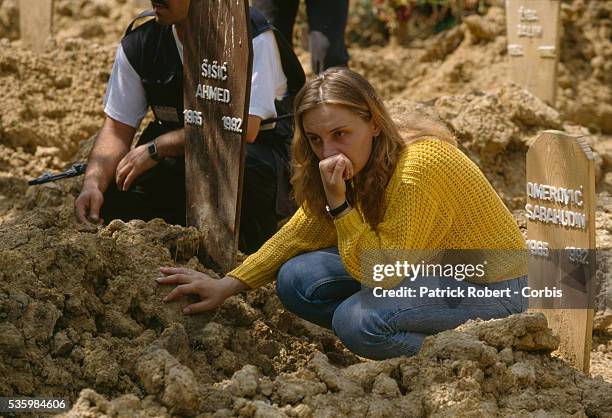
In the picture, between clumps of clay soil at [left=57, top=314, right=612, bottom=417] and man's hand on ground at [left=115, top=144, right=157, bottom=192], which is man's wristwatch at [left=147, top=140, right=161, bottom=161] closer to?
man's hand on ground at [left=115, top=144, right=157, bottom=192]

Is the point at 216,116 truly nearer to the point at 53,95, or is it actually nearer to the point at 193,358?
the point at 193,358

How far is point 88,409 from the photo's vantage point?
3230 millimetres

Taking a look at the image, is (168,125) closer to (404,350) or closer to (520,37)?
(404,350)

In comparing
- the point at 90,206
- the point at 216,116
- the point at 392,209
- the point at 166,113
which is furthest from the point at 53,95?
the point at 392,209

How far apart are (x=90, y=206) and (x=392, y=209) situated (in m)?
1.48

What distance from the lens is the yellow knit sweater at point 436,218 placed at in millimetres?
3705

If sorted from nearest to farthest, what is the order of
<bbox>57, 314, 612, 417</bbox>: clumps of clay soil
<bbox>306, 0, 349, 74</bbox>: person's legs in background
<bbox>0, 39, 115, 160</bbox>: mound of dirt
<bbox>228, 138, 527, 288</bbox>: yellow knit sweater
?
<bbox>57, 314, 612, 417</bbox>: clumps of clay soil, <bbox>228, 138, 527, 288</bbox>: yellow knit sweater, <bbox>306, 0, 349, 74</bbox>: person's legs in background, <bbox>0, 39, 115, 160</bbox>: mound of dirt

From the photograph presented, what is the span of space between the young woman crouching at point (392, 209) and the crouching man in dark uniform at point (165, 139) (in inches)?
31.2

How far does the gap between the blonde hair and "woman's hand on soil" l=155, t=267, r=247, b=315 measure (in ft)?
1.48

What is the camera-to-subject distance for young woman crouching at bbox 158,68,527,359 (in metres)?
3.74

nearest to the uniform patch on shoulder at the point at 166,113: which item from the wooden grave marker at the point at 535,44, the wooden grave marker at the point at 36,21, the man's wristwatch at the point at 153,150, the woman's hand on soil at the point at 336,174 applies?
the man's wristwatch at the point at 153,150

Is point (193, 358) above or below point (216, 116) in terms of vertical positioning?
below

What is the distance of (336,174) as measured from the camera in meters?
3.73

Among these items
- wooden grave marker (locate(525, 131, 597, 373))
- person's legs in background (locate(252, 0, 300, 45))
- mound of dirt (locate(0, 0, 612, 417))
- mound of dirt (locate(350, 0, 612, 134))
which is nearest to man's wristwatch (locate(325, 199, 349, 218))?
mound of dirt (locate(0, 0, 612, 417))
